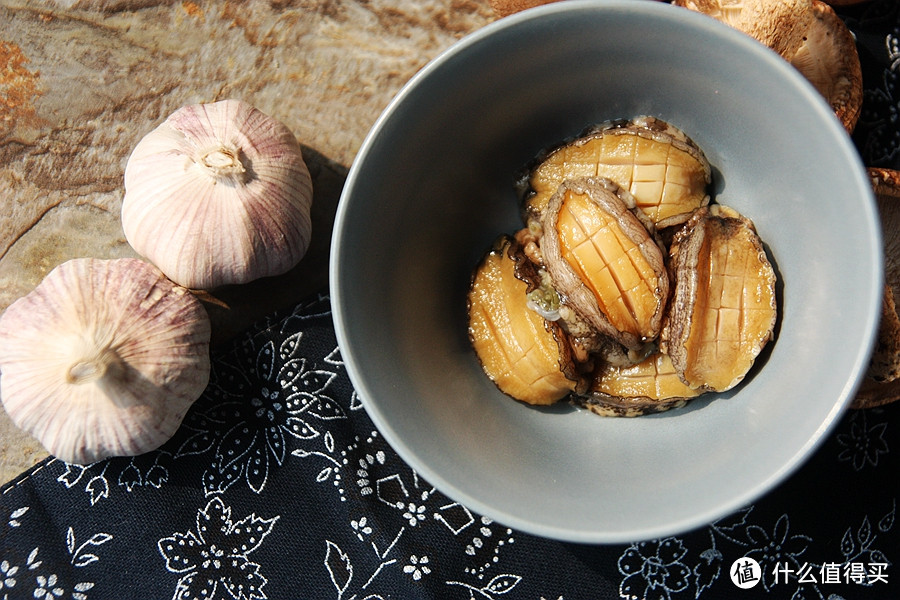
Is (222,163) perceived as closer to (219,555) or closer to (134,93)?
(134,93)

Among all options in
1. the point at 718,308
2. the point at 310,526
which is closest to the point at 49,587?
the point at 310,526

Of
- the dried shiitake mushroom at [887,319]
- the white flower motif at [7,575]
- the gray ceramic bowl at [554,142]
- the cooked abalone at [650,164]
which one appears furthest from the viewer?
the white flower motif at [7,575]

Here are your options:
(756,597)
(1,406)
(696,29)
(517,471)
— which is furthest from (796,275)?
(1,406)

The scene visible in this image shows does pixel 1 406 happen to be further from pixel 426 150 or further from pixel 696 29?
pixel 696 29

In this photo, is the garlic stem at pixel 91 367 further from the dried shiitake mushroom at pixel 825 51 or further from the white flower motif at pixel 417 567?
the dried shiitake mushroom at pixel 825 51

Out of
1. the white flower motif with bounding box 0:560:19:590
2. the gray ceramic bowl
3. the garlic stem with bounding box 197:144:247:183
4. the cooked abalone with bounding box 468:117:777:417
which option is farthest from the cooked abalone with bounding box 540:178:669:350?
the white flower motif with bounding box 0:560:19:590

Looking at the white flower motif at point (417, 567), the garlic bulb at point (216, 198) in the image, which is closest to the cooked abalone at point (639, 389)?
the white flower motif at point (417, 567)
